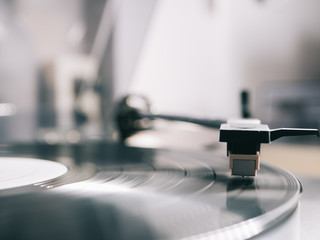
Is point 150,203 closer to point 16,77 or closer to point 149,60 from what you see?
point 16,77

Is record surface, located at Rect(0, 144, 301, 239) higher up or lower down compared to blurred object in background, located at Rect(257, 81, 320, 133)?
higher up

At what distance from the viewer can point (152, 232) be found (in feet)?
0.79

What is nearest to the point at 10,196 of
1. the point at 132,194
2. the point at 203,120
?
the point at 132,194

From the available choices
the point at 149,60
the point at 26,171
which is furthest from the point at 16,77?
the point at 26,171

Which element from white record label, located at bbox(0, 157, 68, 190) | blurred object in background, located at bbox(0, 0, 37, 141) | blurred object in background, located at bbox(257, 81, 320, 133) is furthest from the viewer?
blurred object in background, located at bbox(0, 0, 37, 141)

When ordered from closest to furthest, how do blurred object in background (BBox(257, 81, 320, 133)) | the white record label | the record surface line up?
the record surface
the white record label
blurred object in background (BBox(257, 81, 320, 133))

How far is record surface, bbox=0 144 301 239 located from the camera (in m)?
0.25

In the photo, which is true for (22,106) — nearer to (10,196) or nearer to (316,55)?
(316,55)

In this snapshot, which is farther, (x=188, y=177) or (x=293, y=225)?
(x=188, y=177)

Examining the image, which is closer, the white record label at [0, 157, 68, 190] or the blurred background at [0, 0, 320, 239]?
the white record label at [0, 157, 68, 190]

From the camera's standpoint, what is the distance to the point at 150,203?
1.03ft

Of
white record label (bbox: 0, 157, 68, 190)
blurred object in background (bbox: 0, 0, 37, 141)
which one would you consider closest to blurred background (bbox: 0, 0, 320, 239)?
blurred object in background (bbox: 0, 0, 37, 141)

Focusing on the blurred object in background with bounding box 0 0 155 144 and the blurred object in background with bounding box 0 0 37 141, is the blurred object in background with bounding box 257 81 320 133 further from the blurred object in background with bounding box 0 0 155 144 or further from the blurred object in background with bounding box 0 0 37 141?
the blurred object in background with bounding box 0 0 37 141

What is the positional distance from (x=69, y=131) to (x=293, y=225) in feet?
6.61
